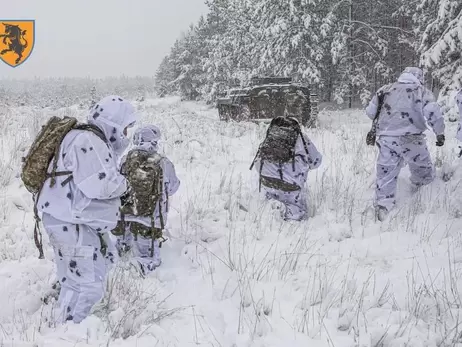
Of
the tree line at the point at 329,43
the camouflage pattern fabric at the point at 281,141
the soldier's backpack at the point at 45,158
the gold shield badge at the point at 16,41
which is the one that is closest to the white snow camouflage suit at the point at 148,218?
the soldier's backpack at the point at 45,158

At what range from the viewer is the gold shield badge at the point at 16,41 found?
9.10 m

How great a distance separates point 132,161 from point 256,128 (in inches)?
290

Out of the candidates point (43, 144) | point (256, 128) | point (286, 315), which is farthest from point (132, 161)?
point (256, 128)

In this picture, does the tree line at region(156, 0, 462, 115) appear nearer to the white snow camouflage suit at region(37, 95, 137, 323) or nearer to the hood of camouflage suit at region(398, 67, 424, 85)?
the hood of camouflage suit at region(398, 67, 424, 85)

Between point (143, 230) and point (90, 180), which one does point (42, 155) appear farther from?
point (143, 230)

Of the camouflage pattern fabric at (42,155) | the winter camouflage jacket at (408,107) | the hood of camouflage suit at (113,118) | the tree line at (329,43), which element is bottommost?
the camouflage pattern fabric at (42,155)

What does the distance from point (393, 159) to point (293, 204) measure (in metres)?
1.52

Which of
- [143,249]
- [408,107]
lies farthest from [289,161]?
[143,249]

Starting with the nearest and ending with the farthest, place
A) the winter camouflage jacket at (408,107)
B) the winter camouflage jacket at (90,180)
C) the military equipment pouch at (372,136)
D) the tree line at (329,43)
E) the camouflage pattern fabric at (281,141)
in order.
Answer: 1. the winter camouflage jacket at (90,180)
2. the winter camouflage jacket at (408,107)
3. the camouflage pattern fabric at (281,141)
4. the military equipment pouch at (372,136)
5. the tree line at (329,43)

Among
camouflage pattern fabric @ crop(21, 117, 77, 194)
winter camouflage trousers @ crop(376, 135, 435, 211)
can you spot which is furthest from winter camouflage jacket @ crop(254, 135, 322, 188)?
camouflage pattern fabric @ crop(21, 117, 77, 194)

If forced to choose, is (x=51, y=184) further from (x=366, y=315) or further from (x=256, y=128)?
(x=256, y=128)

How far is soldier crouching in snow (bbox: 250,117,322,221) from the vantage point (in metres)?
5.63

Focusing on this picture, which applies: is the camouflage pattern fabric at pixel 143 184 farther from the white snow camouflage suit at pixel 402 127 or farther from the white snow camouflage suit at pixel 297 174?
the white snow camouflage suit at pixel 402 127

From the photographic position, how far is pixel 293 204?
573 cm
